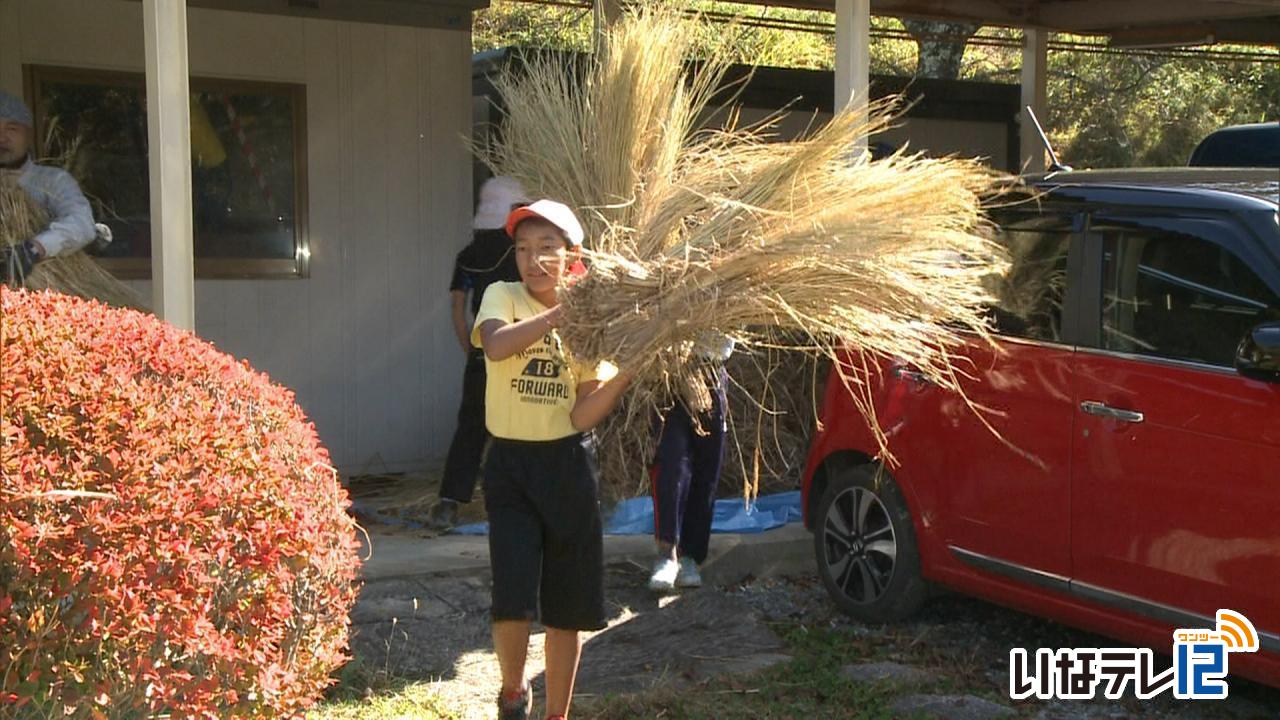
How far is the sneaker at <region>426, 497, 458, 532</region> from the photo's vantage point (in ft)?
22.7

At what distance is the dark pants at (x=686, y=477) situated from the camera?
231 inches

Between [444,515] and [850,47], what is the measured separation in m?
2.91

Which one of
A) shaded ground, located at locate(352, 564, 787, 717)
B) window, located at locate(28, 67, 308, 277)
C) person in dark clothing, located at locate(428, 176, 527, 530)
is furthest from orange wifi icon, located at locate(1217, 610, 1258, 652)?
window, located at locate(28, 67, 308, 277)

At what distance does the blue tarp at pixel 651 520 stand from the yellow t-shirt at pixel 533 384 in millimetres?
2812

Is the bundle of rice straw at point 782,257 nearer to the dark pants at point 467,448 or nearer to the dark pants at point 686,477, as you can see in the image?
the dark pants at point 686,477

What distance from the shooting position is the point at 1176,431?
4.46 meters

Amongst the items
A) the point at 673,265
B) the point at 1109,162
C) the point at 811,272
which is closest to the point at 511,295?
the point at 673,265

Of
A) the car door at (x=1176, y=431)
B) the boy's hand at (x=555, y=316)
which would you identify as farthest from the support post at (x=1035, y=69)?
the boy's hand at (x=555, y=316)

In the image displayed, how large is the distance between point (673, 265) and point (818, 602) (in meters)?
2.94

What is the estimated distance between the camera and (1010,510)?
5.07 metres

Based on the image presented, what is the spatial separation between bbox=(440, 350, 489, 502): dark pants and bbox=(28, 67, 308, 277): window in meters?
1.88

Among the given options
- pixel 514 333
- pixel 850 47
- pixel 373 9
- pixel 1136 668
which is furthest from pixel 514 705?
pixel 373 9

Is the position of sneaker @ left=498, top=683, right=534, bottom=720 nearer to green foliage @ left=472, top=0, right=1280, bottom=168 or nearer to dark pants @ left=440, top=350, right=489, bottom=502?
dark pants @ left=440, top=350, right=489, bottom=502

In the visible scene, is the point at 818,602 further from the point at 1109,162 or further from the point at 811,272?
the point at 1109,162
